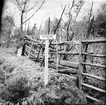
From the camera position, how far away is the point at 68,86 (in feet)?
10.6

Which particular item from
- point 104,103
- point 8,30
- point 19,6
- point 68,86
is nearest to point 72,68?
point 68,86

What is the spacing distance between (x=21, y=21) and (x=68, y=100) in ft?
52.0

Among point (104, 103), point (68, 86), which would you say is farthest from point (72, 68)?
point (104, 103)

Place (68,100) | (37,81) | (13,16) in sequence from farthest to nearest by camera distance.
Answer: (13,16) → (37,81) → (68,100)

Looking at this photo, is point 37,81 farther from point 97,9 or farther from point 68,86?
point 97,9

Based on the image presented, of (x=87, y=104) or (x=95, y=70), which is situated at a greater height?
(x=95, y=70)

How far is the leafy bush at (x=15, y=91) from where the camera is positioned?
339 centimetres

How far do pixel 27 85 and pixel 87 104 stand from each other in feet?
6.68

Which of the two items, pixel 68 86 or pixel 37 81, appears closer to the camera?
pixel 68 86

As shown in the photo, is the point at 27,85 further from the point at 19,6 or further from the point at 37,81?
the point at 19,6

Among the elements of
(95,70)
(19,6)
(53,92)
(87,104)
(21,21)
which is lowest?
(87,104)

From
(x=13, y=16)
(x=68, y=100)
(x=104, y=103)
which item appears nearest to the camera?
(x=104, y=103)

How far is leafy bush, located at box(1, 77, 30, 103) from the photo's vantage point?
3389 mm

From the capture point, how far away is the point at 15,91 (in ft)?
11.7
